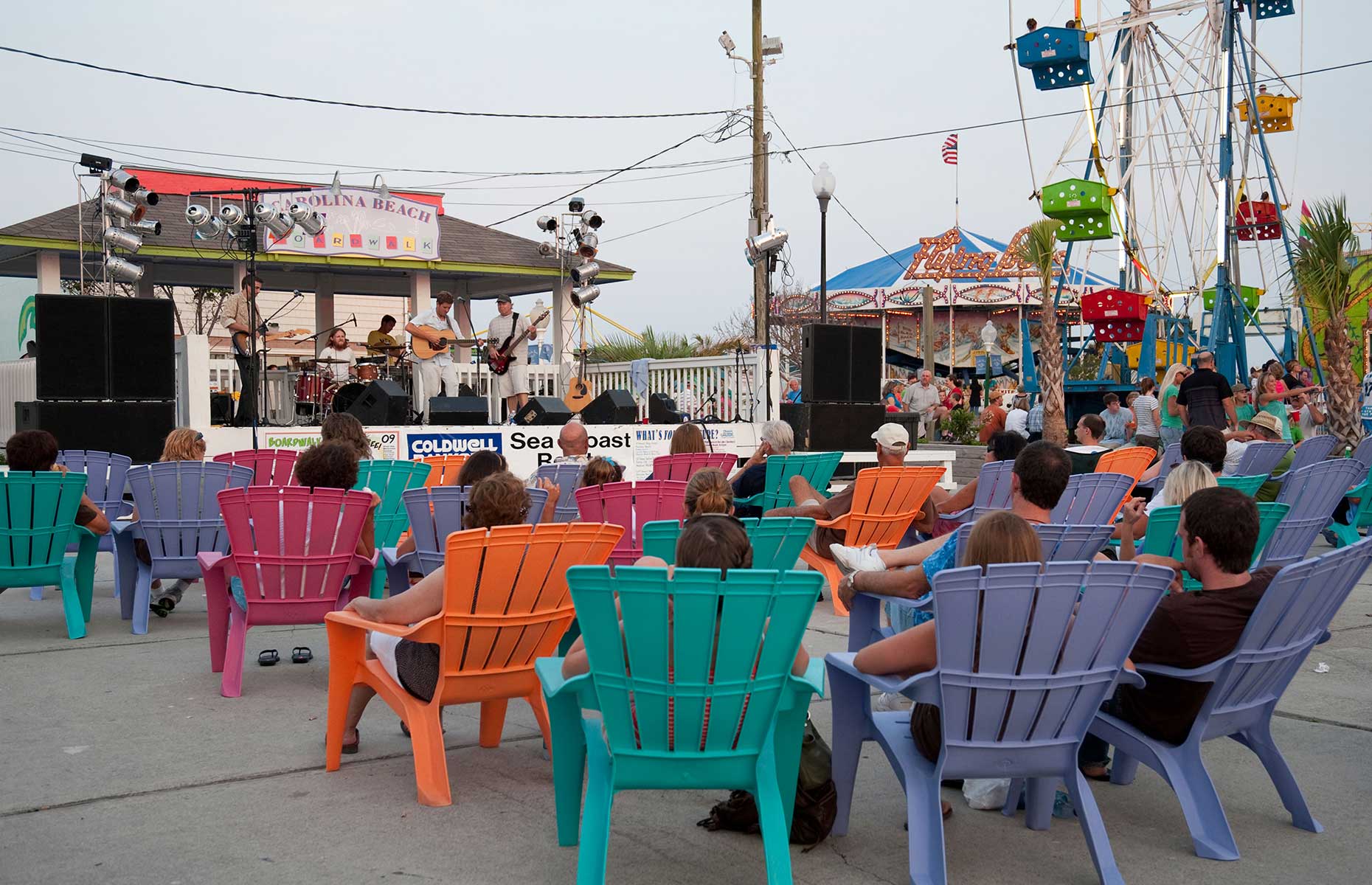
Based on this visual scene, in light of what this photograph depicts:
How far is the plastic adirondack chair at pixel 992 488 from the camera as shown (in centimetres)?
710

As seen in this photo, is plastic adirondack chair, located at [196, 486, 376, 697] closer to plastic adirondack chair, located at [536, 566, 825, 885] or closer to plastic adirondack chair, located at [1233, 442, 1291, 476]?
plastic adirondack chair, located at [536, 566, 825, 885]

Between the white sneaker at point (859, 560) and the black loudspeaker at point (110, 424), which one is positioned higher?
the black loudspeaker at point (110, 424)

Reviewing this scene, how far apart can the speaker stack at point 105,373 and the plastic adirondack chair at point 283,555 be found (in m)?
5.63

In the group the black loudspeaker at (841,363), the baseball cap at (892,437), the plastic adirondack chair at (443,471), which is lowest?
the plastic adirondack chair at (443,471)

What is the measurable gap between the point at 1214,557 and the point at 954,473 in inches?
634

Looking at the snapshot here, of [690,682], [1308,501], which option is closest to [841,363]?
[1308,501]

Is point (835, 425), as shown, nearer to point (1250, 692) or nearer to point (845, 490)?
point (845, 490)

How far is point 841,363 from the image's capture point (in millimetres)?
13656

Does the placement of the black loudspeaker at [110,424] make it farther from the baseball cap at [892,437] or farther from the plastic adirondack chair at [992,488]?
the plastic adirondack chair at [992,488]

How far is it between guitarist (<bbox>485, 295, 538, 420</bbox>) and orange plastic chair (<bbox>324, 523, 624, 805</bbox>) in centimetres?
1247

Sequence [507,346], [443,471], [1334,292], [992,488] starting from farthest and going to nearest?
1. [507,346]
2. [1334,292]
3. [443,471]
4. [992,488]

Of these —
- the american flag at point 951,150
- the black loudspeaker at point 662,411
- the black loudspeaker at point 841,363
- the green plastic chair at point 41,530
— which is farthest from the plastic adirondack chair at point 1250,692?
the american flag at point 951,150

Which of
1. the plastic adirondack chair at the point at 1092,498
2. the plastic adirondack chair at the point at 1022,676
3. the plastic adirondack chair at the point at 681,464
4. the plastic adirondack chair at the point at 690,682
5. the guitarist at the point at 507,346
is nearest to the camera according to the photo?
the plastic adirondack chair at the point at 690,682

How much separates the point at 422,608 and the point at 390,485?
3596 millimetres
